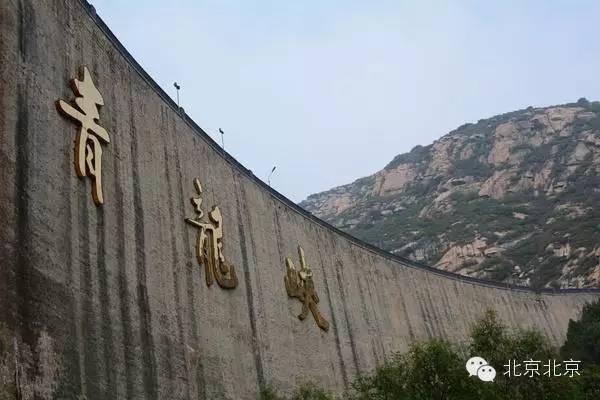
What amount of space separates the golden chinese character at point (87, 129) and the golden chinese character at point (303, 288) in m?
5.73

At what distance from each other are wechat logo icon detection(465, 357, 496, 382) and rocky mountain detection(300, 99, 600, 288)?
20.6 meters

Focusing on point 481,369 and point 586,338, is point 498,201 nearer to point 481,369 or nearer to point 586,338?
point 586,338

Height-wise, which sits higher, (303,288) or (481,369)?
(303,288)

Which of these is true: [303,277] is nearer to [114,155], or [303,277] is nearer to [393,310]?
[393,310]

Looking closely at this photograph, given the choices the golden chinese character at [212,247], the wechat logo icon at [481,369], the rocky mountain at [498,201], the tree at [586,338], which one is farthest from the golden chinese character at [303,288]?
the rocky mountain at [498,201]

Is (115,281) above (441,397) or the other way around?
above

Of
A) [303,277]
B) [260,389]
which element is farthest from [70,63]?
[303,277]

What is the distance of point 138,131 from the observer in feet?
30.6

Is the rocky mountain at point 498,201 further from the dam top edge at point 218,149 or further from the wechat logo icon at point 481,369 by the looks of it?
the wechat logo icon at point 481,369

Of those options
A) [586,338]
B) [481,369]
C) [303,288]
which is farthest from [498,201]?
[481,369]

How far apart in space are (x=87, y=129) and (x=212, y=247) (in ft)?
10.7

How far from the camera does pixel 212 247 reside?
34.8 feet

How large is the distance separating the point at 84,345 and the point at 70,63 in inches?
126

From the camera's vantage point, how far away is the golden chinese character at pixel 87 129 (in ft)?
25.0
